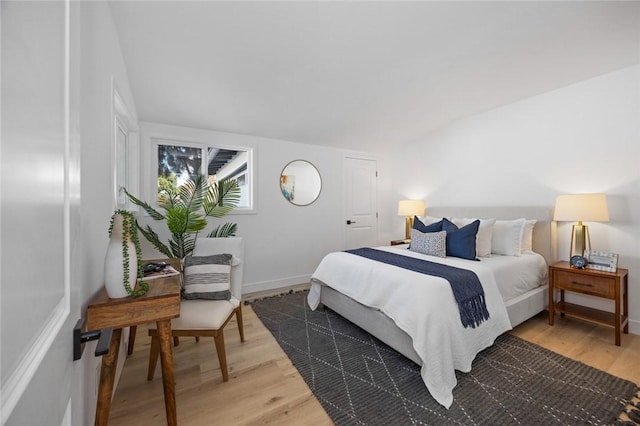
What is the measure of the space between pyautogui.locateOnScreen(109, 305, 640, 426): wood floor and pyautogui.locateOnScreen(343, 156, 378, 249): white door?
252 cm

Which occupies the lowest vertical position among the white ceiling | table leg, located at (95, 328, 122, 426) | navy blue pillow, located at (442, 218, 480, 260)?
table leg, located at (95, 328, 122, 426)

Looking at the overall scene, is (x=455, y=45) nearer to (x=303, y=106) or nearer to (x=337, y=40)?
(x=337, y=40)

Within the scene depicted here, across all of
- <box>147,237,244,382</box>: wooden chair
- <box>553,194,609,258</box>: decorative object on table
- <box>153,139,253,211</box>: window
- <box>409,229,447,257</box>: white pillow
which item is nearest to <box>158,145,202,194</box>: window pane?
<box>153,139,253,211</box>: window

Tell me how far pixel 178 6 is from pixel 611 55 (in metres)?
3.66

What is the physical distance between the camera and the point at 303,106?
122 inches

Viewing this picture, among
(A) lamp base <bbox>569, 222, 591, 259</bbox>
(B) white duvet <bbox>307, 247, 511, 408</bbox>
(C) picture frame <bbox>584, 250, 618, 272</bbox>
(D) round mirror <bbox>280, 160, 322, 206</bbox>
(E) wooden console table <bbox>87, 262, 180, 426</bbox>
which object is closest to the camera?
(E) wooden console table <bbox>87, 262, 180, 426</bbox>

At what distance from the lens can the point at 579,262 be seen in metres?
2.44

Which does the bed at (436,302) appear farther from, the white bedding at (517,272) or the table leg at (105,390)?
the table leg at (105,390)

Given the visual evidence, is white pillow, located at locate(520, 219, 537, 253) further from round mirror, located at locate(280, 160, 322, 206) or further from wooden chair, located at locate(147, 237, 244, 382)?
wooden chair, located at locate(147, 237, 244, 382)

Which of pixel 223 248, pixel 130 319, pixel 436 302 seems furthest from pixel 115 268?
pixel 436 302

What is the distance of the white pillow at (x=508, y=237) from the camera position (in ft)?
9.11

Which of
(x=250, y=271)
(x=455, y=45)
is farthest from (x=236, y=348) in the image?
(x=455, y=45)

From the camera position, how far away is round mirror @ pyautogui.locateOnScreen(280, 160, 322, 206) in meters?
3.97

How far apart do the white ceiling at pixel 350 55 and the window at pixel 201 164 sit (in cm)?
32
